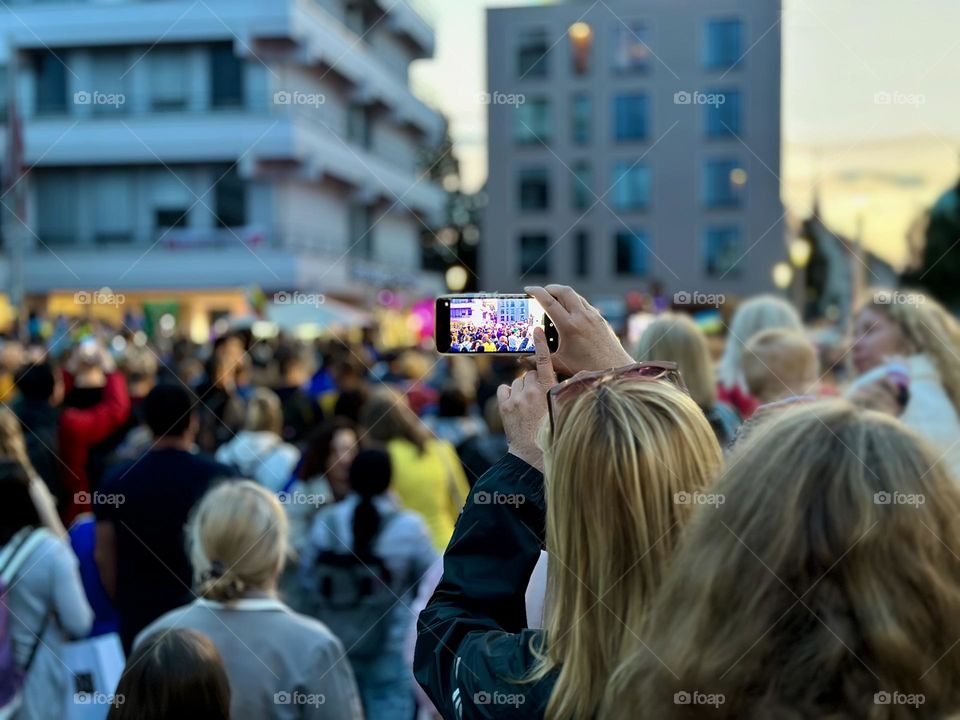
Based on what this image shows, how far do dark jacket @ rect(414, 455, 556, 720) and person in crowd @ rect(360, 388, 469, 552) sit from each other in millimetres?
4209

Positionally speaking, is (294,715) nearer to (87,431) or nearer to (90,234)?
(87,431)

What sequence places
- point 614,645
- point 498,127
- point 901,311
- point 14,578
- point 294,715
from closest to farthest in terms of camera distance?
1. point 614,645
2. point 294,715
3. point 14,578
4. point 901,311
5. point 498,127

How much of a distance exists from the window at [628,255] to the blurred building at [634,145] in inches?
2.1

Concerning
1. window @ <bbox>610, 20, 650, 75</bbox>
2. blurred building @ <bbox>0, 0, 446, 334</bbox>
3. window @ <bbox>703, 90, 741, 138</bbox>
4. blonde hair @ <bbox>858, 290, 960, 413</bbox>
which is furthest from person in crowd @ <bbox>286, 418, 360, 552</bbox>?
blurred building @ <bbox>0, 0, 446, 334</bbox>

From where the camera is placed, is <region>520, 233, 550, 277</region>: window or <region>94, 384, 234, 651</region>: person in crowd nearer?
<region>94, 384, 234, 651</region>: person in crowd

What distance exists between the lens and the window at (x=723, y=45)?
28.9m

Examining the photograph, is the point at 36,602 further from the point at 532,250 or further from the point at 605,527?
the point at 532,250

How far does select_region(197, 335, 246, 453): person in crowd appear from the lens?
8.49m

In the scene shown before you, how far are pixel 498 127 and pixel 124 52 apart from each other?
13.4m

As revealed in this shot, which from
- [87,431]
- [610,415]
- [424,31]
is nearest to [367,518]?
[87,431]

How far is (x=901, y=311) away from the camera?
5074 mm

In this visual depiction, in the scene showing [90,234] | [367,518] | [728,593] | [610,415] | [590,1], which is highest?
[590,1]

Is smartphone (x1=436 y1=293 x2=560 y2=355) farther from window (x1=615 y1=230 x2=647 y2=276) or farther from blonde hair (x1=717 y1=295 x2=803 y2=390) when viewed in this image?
window (x1=615 y1=230 x2=647 y2=276)

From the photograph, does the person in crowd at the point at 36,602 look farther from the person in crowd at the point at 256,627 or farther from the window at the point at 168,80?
the window at the point at 168,80
